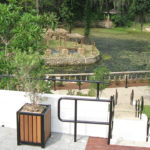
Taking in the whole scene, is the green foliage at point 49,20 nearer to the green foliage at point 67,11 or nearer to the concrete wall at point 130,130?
the concrete wall at point 130,130

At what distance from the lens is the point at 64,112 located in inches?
262

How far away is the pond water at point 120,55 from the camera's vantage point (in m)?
25.8

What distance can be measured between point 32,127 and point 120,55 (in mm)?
24603

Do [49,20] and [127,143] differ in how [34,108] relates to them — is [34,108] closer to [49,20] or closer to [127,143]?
[127,143]

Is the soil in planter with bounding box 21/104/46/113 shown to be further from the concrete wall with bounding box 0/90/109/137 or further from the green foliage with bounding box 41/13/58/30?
the green foliage with bounding box 41/13/58/30

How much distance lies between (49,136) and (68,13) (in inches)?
1294

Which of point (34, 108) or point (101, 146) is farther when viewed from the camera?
point (101, 146)

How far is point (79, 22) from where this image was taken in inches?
1932

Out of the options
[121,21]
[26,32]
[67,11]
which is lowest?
[121,21]

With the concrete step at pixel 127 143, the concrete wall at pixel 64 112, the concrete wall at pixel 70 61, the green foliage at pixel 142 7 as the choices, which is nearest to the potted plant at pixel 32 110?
the concrete wall at pixel 64 112

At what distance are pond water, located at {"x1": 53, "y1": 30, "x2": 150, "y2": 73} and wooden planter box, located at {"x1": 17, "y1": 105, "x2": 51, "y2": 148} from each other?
18947 mm

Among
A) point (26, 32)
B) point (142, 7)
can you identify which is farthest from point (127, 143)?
point (142, 7)

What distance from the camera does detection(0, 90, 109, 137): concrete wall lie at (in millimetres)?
6574

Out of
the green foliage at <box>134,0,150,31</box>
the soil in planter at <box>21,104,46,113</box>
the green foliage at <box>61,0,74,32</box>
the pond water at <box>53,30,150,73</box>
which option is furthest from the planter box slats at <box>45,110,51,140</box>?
the green foliage at <box>134,0,150,31</box>
